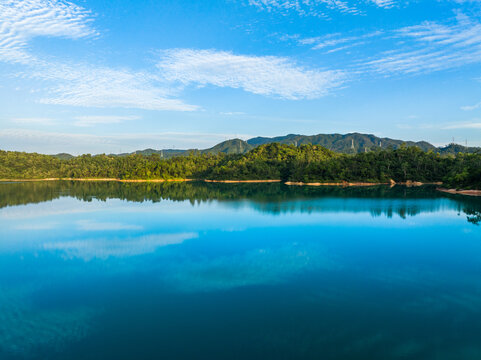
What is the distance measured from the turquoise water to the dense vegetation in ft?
150

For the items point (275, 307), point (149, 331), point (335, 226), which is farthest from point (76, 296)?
point (335, 226)

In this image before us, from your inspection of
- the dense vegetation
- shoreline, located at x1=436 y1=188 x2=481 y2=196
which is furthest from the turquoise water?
the dense vegetation

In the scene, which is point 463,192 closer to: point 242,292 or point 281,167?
point 242,292

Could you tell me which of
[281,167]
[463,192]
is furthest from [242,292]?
[281,167]

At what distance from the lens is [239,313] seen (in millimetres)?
10516

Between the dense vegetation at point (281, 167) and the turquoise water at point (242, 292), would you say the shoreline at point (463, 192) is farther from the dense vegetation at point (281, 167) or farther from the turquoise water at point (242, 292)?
the turquoise water at point (242, 292)

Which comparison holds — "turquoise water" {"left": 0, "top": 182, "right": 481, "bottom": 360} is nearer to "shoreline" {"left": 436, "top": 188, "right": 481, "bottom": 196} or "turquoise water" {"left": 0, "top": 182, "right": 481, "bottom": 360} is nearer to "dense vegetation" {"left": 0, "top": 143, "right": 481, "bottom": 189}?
"shoreline" {"left": 436, "top": 188, "right": 481, "bottom": 196}

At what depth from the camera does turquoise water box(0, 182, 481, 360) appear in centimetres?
870

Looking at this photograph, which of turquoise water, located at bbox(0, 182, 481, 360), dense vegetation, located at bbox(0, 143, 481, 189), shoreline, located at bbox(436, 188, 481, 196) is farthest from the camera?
dense vegetation, located at bbox(0, 143, 481, 189)

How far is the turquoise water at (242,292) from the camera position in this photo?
28.5 feet

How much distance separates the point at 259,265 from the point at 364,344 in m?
7.80

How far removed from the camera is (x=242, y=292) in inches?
487

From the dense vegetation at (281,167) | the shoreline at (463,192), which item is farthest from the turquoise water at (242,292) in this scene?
the dense vegetation at (281,167)

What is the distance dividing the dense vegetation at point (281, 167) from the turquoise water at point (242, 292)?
1806 inches
